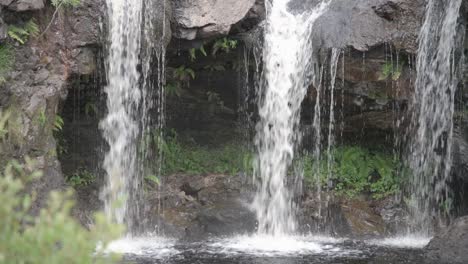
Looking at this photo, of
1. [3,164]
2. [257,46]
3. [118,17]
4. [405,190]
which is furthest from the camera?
[405,190]

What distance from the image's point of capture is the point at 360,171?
12977mm

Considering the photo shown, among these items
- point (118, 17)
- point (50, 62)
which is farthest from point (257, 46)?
point (50, 62)

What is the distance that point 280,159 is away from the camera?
1230 cm

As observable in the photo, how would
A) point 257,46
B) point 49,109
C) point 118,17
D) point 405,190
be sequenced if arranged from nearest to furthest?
point 49,109 → point 118,17 → point 257,46 → point 405,190

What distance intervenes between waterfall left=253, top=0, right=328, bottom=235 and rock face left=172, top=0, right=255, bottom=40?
2.95ft

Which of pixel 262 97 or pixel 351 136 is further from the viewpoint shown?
pixel 351 136

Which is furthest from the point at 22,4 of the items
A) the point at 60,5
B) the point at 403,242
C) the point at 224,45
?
the point at 403,242

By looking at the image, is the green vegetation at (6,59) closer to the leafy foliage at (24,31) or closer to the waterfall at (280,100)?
the leafy foliage at (24,31)

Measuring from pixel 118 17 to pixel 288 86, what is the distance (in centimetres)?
319

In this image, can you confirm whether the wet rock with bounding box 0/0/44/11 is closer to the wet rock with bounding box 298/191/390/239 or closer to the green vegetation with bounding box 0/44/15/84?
the green vegetation with bounding box 0/44/15/84

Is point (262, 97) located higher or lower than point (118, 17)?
lower

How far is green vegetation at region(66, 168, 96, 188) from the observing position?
12.2m

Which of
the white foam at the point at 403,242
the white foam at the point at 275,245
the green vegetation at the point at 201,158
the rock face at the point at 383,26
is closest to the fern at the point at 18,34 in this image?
the green vegetation at the point at 201,158

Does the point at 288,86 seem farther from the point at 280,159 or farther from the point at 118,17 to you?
the point at 118,17
